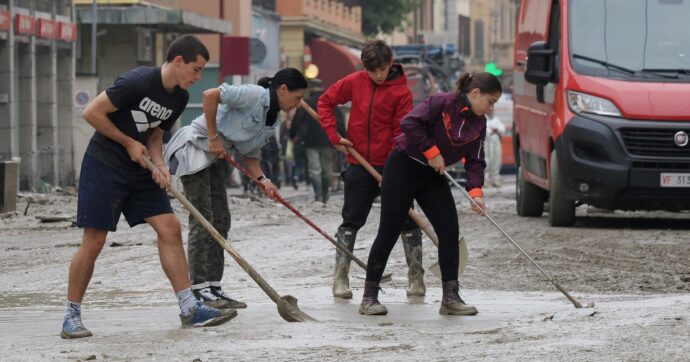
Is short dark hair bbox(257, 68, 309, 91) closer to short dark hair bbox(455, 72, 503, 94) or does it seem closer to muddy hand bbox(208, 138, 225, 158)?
muddy hand bbox(208, 138, 225, 158)

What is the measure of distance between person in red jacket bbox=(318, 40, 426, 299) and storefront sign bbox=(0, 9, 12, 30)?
20340 mm

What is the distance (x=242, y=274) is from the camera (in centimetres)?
1399

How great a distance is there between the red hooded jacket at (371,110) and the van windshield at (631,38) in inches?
252

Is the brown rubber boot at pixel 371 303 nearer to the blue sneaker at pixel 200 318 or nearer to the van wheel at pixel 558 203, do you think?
the blue sneaker at pixel 200 318

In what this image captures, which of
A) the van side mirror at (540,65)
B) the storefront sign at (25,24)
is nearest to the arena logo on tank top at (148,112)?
the van side mirror at (540,65)

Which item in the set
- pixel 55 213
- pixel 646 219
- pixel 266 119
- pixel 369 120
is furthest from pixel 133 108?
pixel 55 213

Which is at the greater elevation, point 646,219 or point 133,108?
point 133,108

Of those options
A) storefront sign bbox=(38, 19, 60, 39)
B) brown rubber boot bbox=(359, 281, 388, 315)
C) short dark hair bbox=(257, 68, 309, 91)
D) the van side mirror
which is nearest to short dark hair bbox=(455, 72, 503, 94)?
short dark hair bbox=(257, 68, 309, 91)

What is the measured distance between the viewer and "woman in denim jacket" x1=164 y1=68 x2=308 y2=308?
11281 millimetres

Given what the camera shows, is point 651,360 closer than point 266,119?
Yes

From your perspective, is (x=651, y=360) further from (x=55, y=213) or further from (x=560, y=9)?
(x=55, y=213)

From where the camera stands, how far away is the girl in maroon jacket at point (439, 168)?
424 inches

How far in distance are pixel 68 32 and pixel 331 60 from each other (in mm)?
25544

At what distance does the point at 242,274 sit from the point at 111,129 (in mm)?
4322
